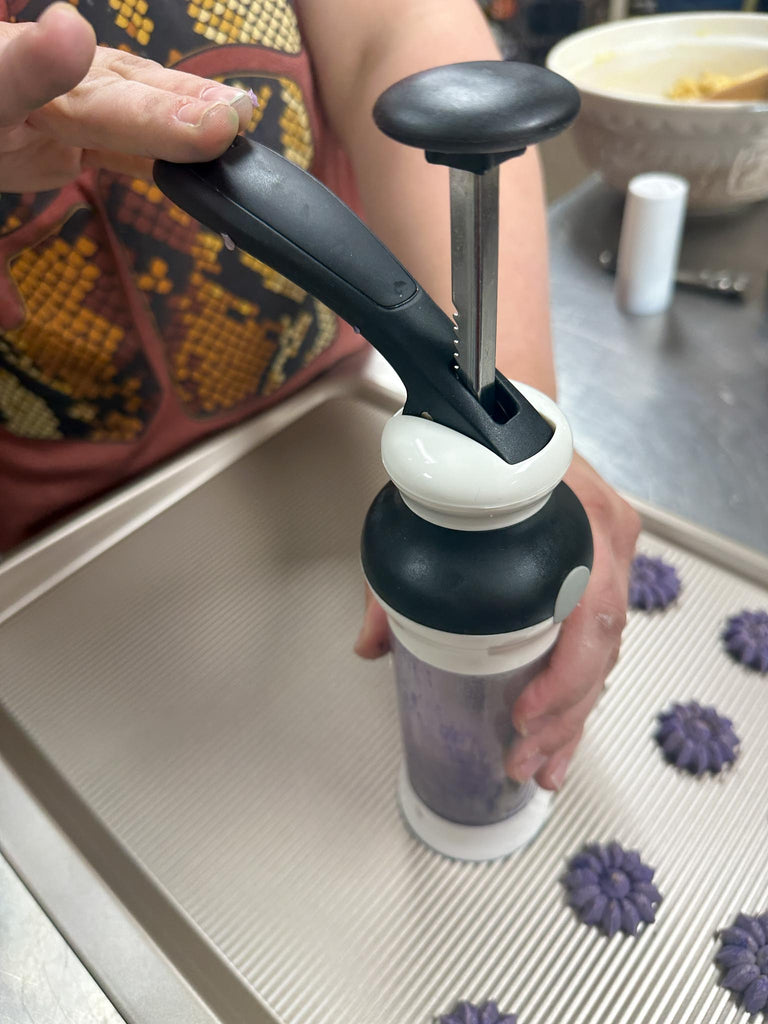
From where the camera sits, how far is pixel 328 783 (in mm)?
437

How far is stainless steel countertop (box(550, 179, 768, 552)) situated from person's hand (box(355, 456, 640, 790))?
169 millimetres

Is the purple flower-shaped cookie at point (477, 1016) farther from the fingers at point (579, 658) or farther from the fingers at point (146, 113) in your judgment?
the fingers at point (146, 113)

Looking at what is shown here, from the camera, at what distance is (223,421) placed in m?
0.60

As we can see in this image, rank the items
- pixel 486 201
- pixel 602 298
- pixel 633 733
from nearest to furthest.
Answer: pixel 486 201 < pixel 633 733 < pixel 602 298

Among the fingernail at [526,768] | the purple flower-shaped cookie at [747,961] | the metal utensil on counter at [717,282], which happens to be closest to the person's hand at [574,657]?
the fingernail at [526,768]

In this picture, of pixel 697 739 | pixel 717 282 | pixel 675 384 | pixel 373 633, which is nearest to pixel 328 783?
pixel 373 633

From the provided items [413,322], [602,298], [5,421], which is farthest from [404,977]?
[602,298]

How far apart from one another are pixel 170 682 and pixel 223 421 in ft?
0.70

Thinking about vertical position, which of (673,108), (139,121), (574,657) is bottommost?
(574,657)

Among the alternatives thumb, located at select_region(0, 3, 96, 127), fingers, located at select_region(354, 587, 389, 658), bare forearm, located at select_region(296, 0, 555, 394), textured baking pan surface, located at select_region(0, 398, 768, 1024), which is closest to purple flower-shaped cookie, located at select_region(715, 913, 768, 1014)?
textured baking pan surface, located at select_region(0, 398, 768, 1024)

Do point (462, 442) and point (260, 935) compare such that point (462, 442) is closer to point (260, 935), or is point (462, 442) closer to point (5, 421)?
point (260, 935)

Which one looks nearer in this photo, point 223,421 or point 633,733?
point 633,733

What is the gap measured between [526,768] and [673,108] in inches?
24.0

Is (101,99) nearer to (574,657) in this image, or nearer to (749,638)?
(574,657)
